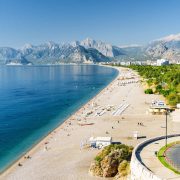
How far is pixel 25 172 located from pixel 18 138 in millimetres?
15741

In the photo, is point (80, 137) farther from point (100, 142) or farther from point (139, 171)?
point (139, 171)

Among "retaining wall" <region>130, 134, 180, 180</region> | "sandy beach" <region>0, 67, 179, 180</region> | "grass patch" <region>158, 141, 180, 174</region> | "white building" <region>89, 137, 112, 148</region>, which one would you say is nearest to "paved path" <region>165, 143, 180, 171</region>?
"grass patch" <region>158, 141, 180, 174</region>

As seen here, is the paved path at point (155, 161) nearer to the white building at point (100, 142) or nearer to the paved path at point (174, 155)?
the paved path at point (174, 155)

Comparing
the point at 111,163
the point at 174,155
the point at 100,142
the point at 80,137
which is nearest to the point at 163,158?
the point at 174,155

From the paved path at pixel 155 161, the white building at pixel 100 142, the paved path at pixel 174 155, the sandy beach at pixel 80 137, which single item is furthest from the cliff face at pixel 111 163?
the white building at pixel 100 142

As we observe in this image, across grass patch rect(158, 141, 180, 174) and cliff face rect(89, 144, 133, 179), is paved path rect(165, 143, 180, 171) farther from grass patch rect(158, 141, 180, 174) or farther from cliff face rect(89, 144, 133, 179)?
cliff face rect(89, 144, 133, 179)

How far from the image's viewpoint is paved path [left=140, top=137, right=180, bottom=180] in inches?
972

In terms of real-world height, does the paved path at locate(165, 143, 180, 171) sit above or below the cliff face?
above

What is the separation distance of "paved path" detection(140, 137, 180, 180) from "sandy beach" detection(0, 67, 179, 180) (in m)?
7.62

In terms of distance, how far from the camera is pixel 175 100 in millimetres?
68250

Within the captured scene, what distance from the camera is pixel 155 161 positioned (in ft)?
90.6

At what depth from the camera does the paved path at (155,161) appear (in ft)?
81.0

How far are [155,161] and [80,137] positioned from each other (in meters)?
22.8

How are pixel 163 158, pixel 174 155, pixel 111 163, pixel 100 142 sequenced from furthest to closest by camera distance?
pixel 100 142 < pixel 111 163 < pixel 174 155 < pixel 163 158
